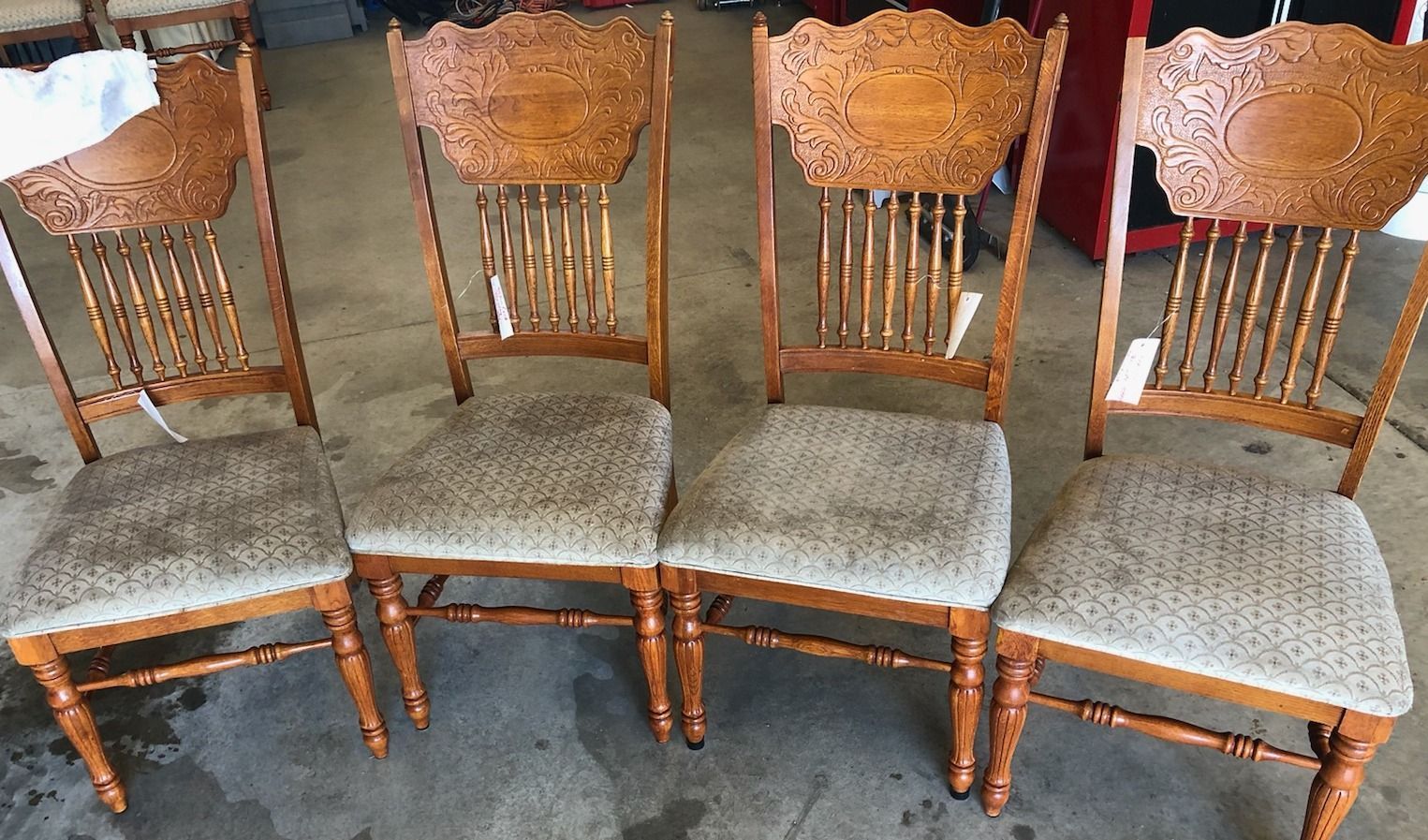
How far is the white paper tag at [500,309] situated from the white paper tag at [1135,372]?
999 millimetres

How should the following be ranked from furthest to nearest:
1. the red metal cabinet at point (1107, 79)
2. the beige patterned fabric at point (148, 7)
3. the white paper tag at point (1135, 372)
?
the beige patterned fabric at point (148, 7), the red metal cabinet at point (1107, 79), the white paper tag at point (1135, 372)

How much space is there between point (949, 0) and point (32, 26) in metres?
3.68

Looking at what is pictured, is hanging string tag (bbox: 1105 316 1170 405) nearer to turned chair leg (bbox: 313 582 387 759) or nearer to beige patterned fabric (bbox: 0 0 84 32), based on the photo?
turned chair leg (bbox: 313 582 387 759)

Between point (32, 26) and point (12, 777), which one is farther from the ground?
point (32, 26)

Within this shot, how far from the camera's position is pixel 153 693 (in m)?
1.94

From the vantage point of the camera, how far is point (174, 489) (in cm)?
166

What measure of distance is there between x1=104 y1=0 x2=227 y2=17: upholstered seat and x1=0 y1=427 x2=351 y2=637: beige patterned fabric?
138 inches

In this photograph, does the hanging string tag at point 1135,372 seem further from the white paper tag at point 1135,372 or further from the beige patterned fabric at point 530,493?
the beige patterned fabric at point 530,493

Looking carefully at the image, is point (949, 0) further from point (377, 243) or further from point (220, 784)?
point (220, 784)

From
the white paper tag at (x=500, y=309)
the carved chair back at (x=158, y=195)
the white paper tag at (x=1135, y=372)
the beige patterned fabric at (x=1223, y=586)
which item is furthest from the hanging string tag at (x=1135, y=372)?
the carved chair back at (x=158, y=195)

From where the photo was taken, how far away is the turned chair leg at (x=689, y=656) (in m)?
1.57

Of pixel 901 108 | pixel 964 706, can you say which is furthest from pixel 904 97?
pixel 964 706

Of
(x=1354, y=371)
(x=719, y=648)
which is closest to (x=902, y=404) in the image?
(x=719, y=648)

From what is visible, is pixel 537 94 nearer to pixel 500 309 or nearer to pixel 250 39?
pixel 500 309
